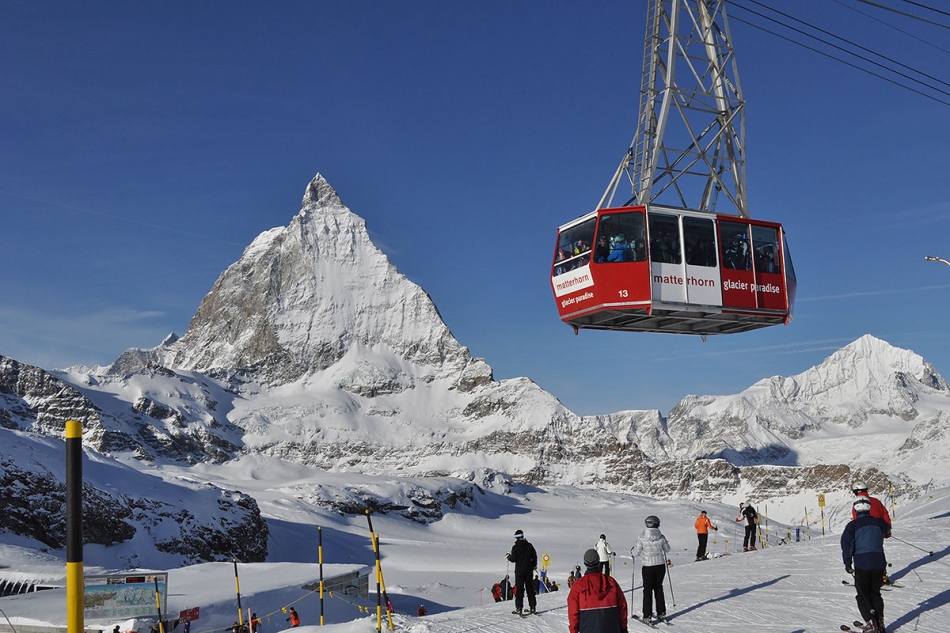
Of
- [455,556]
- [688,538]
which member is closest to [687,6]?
[455,556]


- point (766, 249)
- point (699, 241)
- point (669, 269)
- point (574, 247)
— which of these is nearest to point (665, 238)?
point (669, 269)

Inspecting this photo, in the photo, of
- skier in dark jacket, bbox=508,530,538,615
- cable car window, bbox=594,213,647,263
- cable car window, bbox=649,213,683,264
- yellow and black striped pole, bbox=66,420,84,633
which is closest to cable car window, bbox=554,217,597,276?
cable car window, bbox=594,213,647,263

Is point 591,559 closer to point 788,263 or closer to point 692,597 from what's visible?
point 692,597

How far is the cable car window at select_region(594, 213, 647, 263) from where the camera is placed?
21594 mm

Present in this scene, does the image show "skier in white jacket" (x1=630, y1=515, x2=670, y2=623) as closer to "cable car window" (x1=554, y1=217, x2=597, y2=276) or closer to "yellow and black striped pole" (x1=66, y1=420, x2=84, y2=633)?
"cable car window" (x1=554, y1=217, x2=597, y2=276)

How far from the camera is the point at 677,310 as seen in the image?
2177 centimetres

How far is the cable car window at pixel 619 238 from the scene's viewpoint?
70.8 ft

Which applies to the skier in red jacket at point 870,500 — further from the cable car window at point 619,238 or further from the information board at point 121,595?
the information board at point 121,595

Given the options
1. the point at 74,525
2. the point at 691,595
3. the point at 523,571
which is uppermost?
the point at 74,525

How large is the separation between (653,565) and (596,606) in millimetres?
5551

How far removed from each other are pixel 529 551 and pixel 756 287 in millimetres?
10161

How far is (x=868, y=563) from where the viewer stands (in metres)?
13.3

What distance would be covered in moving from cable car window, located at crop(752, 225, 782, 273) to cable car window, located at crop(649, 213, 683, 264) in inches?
95.7

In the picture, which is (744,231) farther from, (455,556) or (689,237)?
(455,556)
